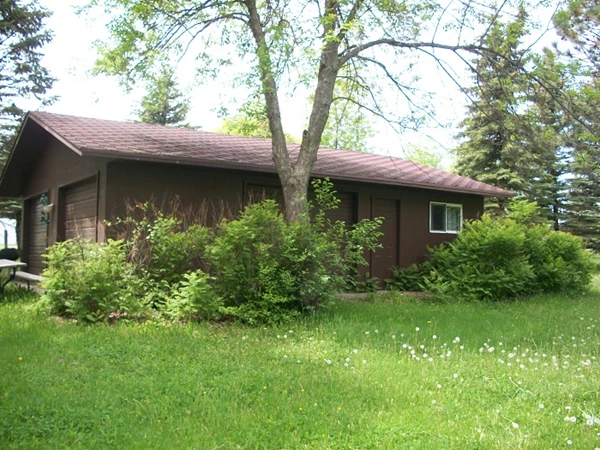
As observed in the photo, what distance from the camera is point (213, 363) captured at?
5039 mm

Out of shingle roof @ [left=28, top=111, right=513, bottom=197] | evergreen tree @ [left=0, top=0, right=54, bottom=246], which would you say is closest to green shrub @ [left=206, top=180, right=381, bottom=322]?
shingle roof @ [left=28, top=111, right=513, bottom=197]

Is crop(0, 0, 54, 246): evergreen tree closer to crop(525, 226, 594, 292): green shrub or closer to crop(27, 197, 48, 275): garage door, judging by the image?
crop(27, 197, 48, 275): garage door

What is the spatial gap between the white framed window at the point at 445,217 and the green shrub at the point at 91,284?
353 inches

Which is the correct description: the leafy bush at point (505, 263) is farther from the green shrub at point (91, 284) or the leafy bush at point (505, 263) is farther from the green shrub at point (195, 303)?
the green shrub at point (91, 284)

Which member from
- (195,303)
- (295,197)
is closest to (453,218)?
(295,197)

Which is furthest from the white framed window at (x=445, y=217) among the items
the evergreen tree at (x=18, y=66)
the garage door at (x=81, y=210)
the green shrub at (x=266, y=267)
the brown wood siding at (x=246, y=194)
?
the evergreen tree at (x=18, y=66)

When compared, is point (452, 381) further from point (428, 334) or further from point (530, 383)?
point (428, 334)

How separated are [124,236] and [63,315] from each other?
1.67 metres

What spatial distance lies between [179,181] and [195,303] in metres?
3.50

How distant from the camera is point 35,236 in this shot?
13.9 meters

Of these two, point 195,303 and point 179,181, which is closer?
point 195,303

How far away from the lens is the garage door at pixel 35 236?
1319 centimetres

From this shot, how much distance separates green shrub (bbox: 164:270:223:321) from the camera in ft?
23.2

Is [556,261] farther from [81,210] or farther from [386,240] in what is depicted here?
[81,210]
